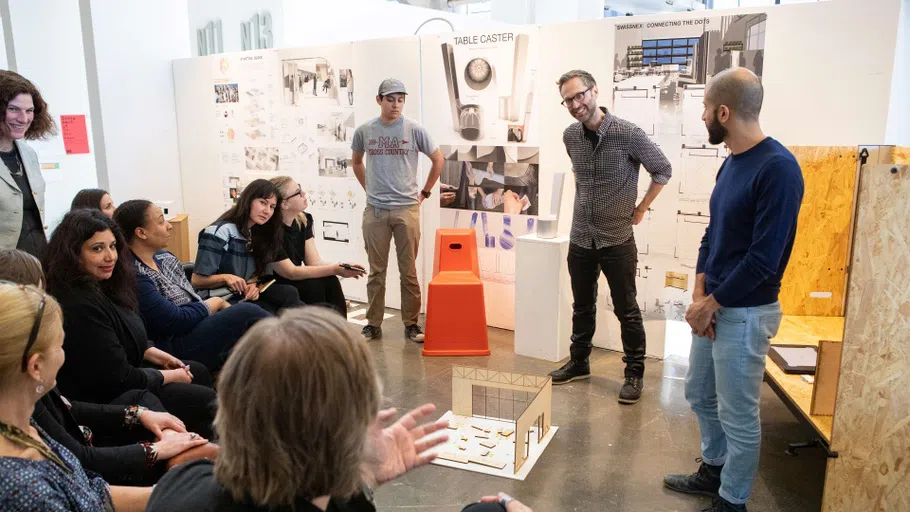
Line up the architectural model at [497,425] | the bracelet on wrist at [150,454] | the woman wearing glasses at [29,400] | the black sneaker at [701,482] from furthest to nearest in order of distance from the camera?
the architectural model at [497,425], the black sneaker at [701,482], the bracelet on wrist at [150,454], the woman wearing glasses at [29,400]

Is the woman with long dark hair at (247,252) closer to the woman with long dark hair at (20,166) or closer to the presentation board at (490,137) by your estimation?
the woman with long dark hair at (20,166)

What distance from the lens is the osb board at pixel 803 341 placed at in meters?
2.47

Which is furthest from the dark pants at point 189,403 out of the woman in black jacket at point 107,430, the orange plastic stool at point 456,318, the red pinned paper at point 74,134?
the red pinned paper at point 74,134

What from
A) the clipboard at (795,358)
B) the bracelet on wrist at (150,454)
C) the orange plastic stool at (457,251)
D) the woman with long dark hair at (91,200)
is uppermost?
the woman with long dark hair at (91,200)

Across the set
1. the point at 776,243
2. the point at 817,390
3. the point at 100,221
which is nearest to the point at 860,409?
the point at 817,390

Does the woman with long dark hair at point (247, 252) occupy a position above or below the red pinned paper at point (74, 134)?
below

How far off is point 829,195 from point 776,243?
61.0 inches

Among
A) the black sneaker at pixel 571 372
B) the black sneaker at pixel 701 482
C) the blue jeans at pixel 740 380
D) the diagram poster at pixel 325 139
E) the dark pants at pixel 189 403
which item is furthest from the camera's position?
the diagram poster at pixel 325 139

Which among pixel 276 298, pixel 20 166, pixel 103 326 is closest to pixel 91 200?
pixel 20 166

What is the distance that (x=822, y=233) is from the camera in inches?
134

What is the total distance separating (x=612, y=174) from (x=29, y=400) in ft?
8.98

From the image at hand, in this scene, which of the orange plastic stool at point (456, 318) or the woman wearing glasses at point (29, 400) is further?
the orange plastic stool at point (456, 318)

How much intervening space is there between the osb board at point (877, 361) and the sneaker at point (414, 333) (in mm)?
2820

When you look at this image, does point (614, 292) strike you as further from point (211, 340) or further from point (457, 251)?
point (211, 340)
